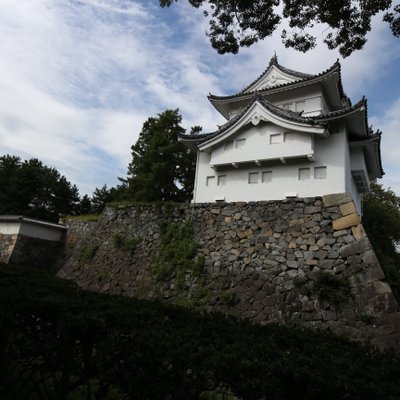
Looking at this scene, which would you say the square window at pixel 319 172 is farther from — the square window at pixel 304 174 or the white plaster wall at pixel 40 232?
the white plaster wall at pixel 40 232

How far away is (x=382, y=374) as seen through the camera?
2258mm

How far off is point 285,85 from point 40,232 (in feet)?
48.4

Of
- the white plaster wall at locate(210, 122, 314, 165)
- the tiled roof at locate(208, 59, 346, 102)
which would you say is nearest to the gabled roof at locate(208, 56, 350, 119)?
the tiled roof at locate(208, 59, 346, 102)

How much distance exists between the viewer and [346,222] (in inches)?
290

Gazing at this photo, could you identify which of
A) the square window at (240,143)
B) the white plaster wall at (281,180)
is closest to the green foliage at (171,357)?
the white plaster wall at (281,180)

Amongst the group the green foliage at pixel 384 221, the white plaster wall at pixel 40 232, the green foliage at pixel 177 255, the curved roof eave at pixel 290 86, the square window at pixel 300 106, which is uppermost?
the curved roof eave at pixel 290 86

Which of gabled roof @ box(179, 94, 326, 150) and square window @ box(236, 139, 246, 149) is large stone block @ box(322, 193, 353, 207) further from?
square window @ box(236, 139, 246, 149)

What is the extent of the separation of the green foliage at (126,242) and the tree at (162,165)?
10.1m

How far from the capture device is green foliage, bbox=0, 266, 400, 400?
6.48 feet

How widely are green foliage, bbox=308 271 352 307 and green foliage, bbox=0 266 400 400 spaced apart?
11.8ft

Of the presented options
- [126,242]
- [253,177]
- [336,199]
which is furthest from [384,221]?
[126,242]

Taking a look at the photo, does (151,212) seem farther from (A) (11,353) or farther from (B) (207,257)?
(A) (11,353)

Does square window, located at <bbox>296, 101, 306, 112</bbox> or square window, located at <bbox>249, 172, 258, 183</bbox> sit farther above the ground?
square window, located at <bbox>296, 101, 306, 112</bbox>

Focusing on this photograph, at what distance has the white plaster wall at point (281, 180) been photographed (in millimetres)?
14547
